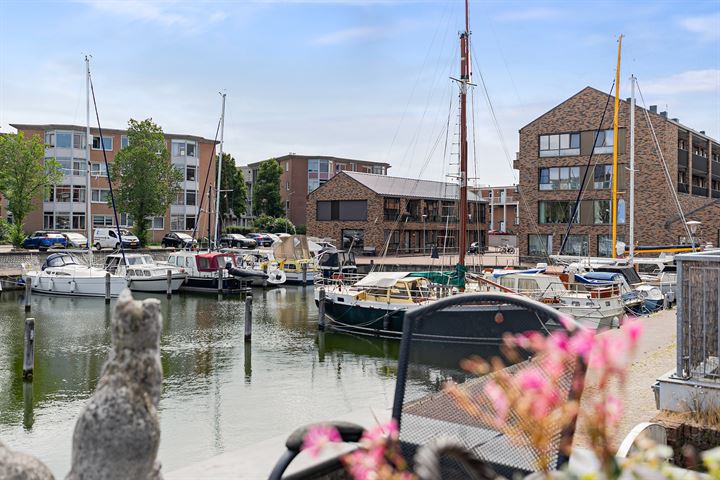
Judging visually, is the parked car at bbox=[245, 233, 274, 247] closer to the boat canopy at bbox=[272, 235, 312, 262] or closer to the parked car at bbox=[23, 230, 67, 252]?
the boat canopy at bbox=[272, 235, 312, 262]

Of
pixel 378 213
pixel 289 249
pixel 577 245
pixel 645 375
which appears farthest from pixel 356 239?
pixel 645 375

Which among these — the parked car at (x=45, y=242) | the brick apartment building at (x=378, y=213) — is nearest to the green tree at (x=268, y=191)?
the brick apartment building at (x=378, y=213)

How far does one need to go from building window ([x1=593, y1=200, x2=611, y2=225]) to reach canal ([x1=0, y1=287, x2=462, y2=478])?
25767 mm

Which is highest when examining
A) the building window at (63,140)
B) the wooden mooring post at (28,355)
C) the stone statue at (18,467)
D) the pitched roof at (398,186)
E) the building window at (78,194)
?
the building window at (63,140)

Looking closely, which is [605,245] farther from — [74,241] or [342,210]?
[74,241]

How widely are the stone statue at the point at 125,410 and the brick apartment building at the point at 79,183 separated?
5623cm

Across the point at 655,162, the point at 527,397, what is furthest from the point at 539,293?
the point at 655,162

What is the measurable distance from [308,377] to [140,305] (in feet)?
47.4

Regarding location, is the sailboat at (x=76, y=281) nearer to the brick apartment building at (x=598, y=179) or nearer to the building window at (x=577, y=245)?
the brick apartment building at (x=598, y=179)

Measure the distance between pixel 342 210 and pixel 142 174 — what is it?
17659 millimetres

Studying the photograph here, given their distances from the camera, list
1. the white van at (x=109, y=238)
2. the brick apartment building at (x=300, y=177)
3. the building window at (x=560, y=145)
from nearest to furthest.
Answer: the building window at (x=560, y=145), the white van at (x=109, y=238), the brick apartment building at (x=300, y=177)

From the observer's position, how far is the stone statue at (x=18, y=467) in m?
2.86

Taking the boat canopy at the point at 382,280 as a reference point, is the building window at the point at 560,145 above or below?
above

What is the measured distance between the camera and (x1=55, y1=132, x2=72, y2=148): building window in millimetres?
60344
